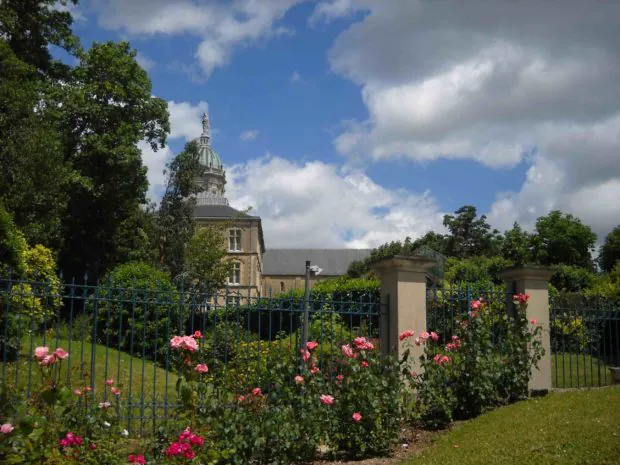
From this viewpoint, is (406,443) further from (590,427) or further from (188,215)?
(188,215)

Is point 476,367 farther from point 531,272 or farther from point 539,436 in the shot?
point 531,272

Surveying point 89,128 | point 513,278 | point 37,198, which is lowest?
point 513,278

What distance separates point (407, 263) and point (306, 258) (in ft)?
208

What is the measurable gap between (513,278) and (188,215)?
23538 mm

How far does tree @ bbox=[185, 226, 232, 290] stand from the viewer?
30.7 metres

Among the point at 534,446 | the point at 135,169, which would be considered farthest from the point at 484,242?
the point at 534,446

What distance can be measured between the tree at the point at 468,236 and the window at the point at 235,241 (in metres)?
18.3

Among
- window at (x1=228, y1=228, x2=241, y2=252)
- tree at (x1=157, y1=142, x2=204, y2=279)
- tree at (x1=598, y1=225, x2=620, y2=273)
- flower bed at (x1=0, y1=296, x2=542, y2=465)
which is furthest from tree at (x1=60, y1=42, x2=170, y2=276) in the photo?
tree at (x1=598, y1=225, x2=620, y2=273)

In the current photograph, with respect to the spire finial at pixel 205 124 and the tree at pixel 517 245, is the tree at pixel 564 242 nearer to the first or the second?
the tree at pixel 517 245

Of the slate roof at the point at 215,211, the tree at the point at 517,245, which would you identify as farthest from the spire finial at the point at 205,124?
the tree at the point at 517,245

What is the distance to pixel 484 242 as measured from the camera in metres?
46.3

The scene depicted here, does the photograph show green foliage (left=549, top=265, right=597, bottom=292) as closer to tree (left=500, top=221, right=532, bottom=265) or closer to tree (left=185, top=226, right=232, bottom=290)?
tree (left=500, top=221, right=532, bottom=265)

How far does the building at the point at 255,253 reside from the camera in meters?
53.5

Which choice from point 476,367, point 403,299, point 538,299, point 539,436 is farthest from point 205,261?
point 539,436
